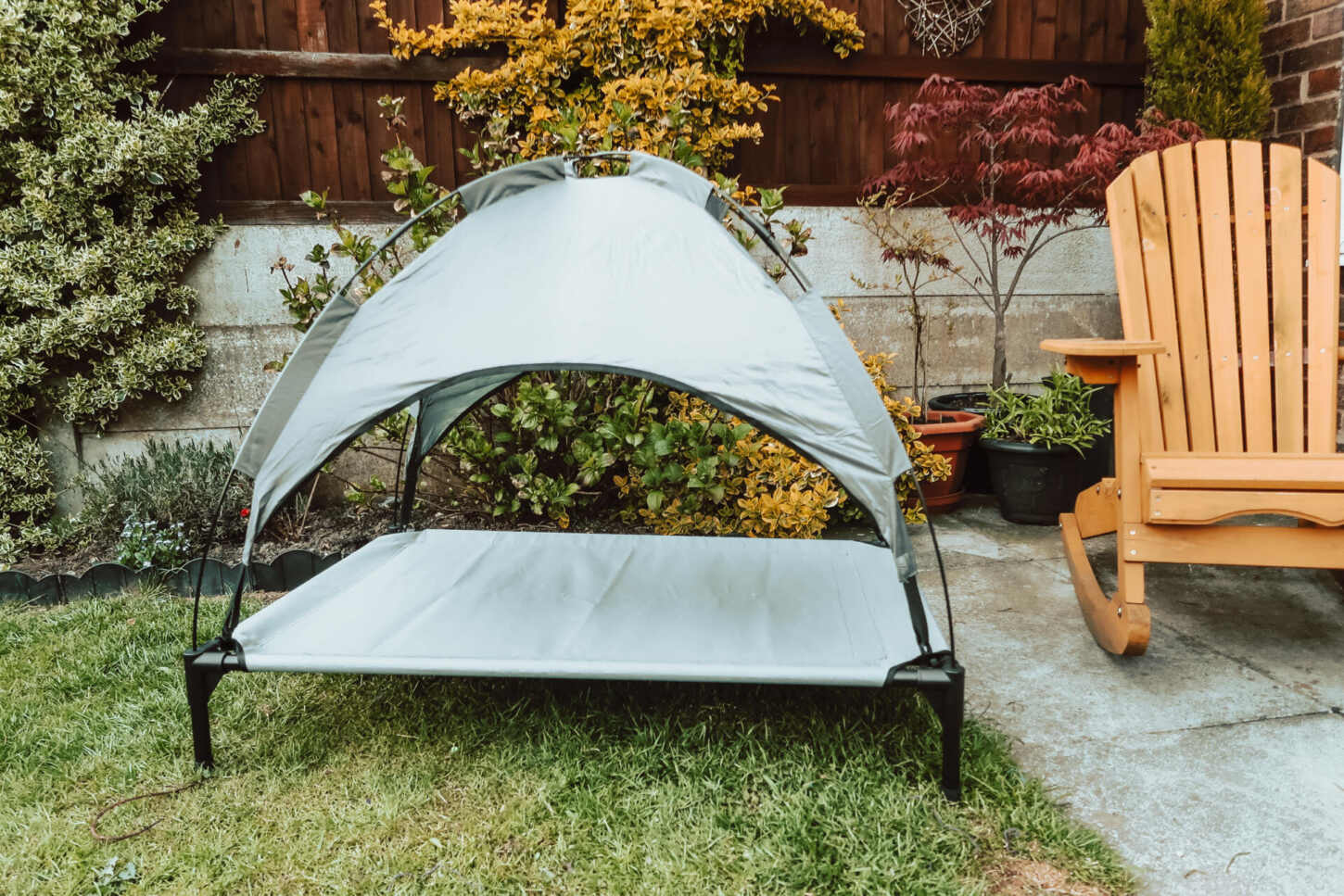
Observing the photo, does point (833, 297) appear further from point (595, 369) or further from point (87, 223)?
point (87, 223)

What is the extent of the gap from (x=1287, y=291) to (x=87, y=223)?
13.2 feet

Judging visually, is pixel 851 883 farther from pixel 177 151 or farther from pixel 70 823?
pixel 177 151

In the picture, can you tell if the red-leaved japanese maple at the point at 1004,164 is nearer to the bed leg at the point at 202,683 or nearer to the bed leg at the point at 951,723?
the bed leg at the point at 951,723

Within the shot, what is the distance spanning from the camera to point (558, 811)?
62.1 inches

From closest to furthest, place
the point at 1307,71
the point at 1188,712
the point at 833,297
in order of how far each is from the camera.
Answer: the point at 1188,712, the point at 1307,71, the point at 833,297

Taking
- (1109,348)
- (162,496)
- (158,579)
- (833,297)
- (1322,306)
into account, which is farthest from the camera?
(833,297)

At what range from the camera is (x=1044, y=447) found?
3.20 meters

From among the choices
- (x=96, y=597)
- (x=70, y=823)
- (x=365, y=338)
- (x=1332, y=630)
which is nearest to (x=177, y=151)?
(x=96, y=597)

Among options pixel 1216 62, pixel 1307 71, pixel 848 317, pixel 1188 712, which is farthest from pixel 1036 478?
pixel 1307 71

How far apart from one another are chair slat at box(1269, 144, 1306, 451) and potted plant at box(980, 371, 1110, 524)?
2.44ft

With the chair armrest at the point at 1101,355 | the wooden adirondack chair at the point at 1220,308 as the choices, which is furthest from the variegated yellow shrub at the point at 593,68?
the chair armrest at the point at 1101,355

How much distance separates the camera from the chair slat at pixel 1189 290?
2498 millimetres

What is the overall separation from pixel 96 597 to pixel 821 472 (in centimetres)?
251

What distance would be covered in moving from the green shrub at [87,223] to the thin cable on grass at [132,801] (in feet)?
6.47
